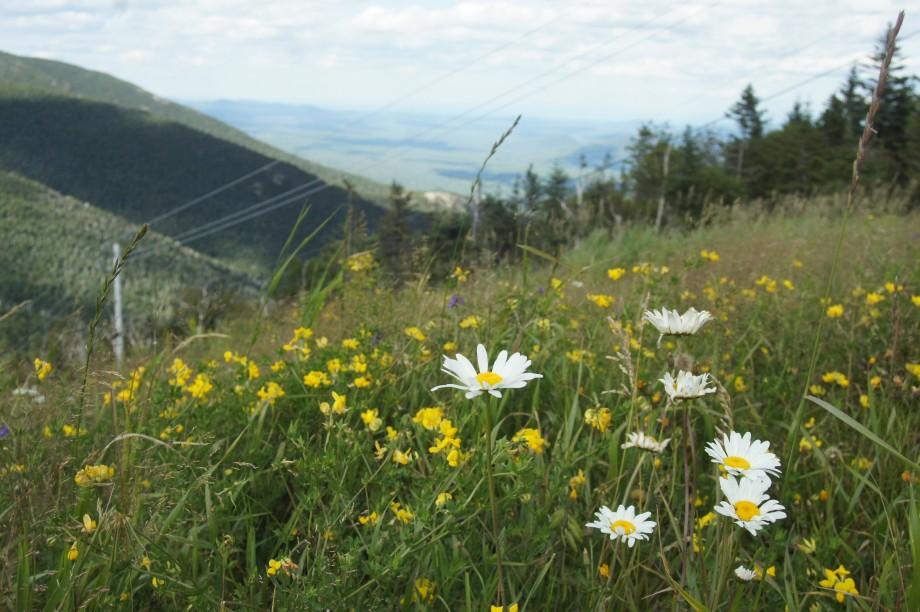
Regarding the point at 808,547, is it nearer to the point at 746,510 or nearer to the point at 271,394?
the point at 746,510

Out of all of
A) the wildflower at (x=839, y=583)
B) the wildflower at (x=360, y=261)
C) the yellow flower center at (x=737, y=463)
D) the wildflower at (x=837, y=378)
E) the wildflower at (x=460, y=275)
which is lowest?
the wildflower at (x=839, y=583)

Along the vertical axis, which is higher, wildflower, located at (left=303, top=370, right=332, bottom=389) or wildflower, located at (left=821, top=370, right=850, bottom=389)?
wildflower, located at (left=821, top=370, right=850, bottom=389)

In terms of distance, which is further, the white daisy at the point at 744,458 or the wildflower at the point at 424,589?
the wildflower at the point at 424,589

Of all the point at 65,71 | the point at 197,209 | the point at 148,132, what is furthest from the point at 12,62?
the point at 197,209

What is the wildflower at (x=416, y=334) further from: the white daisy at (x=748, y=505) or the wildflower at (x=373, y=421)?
the white daisy at (x=748, y=505)

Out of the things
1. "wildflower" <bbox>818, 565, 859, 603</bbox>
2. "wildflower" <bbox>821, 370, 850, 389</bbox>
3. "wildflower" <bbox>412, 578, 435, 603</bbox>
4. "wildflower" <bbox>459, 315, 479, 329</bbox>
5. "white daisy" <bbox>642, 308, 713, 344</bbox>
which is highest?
"white daisy" <bbox>642, 308, 713, 344</bbox>

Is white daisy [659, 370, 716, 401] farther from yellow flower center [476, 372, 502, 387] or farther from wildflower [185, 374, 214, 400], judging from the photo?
wildflower [185, 374, 214, 400]

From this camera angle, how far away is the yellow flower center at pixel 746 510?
0.87m

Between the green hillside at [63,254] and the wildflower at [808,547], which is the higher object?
the wildflower at [808,547]

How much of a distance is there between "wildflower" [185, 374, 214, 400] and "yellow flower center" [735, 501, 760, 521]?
1.42 meters

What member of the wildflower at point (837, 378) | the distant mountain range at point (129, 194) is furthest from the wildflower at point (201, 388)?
the distant mountain range at point (129, 194)

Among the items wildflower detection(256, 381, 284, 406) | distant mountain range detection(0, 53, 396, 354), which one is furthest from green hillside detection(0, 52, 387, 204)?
wildflower detection(256, 381, 284, 406)

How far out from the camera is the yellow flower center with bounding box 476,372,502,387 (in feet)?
2.70

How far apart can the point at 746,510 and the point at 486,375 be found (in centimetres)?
37
